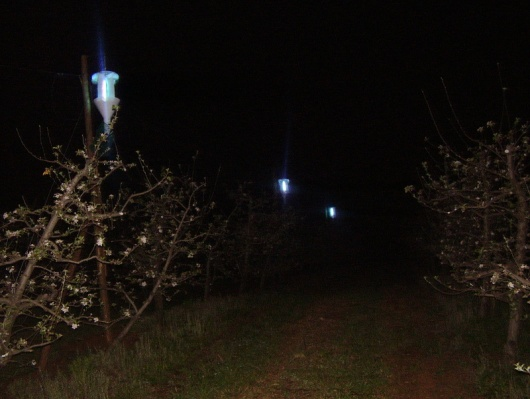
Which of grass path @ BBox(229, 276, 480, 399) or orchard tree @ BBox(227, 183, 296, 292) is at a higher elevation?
orchard tree @ BBox(227, 183, 296, 292)

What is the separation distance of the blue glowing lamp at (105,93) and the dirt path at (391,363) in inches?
221

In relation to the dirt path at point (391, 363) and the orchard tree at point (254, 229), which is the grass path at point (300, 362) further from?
the orchard tree at point (254, 229)

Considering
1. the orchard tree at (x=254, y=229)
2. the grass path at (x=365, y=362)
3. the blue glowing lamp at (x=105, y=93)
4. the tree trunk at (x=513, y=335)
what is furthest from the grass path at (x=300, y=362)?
the orchard tree at (x=254, y=229)

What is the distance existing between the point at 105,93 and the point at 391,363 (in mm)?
7835

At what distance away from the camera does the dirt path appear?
7.70 meters

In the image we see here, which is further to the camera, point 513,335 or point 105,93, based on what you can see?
point 513,335

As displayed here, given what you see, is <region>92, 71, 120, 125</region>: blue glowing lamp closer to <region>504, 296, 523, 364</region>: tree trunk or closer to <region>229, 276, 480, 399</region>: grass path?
<region>229, 276, 480, 399</region>: grass path

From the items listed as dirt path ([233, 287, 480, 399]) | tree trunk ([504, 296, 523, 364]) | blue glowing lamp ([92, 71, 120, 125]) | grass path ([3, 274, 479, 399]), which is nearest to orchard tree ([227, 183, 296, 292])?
grass path ([3, 274, 479, 399])

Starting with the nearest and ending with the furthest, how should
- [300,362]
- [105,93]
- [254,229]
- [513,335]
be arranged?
[105,93] → [513,335] → [300,362] → [254,229]

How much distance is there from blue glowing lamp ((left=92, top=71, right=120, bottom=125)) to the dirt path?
5.60 m

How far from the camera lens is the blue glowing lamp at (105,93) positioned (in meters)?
8.17

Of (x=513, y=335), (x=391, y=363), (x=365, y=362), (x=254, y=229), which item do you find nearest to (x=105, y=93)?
(x=365, y=362)

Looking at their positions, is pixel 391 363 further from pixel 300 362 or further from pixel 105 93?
pixel 105 93

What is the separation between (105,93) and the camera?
830 cm
